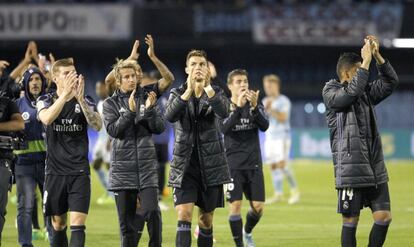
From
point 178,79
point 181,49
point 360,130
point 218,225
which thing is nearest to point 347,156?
point 360,130

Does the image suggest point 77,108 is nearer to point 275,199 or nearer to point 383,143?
point 275,199

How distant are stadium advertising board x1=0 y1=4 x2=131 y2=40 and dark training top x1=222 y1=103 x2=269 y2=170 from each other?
21647 millimetres

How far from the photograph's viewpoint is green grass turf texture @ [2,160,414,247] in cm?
1356

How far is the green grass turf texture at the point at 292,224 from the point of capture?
13562 mm

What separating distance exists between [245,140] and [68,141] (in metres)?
3.28

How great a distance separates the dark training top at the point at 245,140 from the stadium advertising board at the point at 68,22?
21.6 m

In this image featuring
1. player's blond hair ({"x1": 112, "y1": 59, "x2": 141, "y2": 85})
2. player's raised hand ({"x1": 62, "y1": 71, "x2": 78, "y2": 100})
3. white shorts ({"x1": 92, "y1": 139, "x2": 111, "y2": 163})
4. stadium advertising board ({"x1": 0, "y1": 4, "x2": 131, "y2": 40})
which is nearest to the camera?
player's raised hand ({"x1": 62, "y1": 71, "x2": 78, "y2": 100})

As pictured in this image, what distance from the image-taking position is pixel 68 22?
34125mm

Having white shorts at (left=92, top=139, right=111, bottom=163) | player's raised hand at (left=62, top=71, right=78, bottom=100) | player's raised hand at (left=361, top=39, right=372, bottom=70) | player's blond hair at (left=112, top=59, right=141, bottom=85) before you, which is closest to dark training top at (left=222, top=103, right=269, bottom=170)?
player's blond hair at (left=112, top=59, right=141, bottom=85)

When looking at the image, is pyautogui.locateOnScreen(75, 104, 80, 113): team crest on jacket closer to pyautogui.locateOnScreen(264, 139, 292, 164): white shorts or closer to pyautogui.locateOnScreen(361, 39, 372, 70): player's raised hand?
pyautogui.locateOnScreen(361, 39, 372, 70): player's raised hand

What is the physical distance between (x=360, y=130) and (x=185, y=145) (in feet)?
5.92

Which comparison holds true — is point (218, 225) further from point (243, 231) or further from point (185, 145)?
point (185, 145)

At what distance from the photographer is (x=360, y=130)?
34.1ft

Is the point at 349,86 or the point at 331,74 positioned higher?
the point at 331,74
